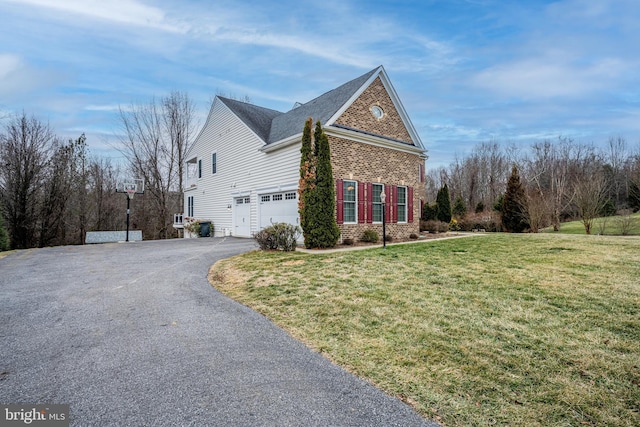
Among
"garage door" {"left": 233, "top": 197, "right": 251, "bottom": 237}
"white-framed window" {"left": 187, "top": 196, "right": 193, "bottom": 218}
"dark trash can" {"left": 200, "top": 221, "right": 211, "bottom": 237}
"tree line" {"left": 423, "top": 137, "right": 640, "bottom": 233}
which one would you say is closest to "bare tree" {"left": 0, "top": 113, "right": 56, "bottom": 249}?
"white-framed window" {"left": 187, "top": 196, "right": 193, "bottom": 218}

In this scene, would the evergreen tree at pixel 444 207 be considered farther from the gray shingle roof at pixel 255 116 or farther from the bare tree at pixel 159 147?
the bare tree at pixel 159 147

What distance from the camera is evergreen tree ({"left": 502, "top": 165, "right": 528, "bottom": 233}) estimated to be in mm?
16772

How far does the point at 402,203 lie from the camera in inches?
562

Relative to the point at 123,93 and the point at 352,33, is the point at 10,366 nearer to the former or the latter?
the point at 352,33

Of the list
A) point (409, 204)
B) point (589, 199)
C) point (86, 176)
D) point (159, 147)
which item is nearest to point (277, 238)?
point (409, 204)

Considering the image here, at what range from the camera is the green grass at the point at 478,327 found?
235 cm

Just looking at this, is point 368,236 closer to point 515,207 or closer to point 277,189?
point 277,189

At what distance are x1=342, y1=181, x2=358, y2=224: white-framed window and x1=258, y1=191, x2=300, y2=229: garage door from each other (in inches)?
75.6

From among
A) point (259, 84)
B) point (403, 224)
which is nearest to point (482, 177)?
point (403, 224)

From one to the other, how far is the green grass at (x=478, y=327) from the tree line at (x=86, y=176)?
1622 centimetres

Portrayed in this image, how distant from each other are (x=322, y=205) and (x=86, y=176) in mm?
21626

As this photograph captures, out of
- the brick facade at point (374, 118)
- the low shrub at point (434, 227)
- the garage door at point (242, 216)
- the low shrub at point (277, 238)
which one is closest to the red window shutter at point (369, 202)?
the brick facade at point (374, 118)

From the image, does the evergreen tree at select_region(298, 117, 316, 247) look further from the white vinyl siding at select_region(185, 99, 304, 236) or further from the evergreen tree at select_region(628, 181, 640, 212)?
the evergreen tree at select_region(628, 181, 640, 212)

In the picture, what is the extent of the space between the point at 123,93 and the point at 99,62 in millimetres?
13337
